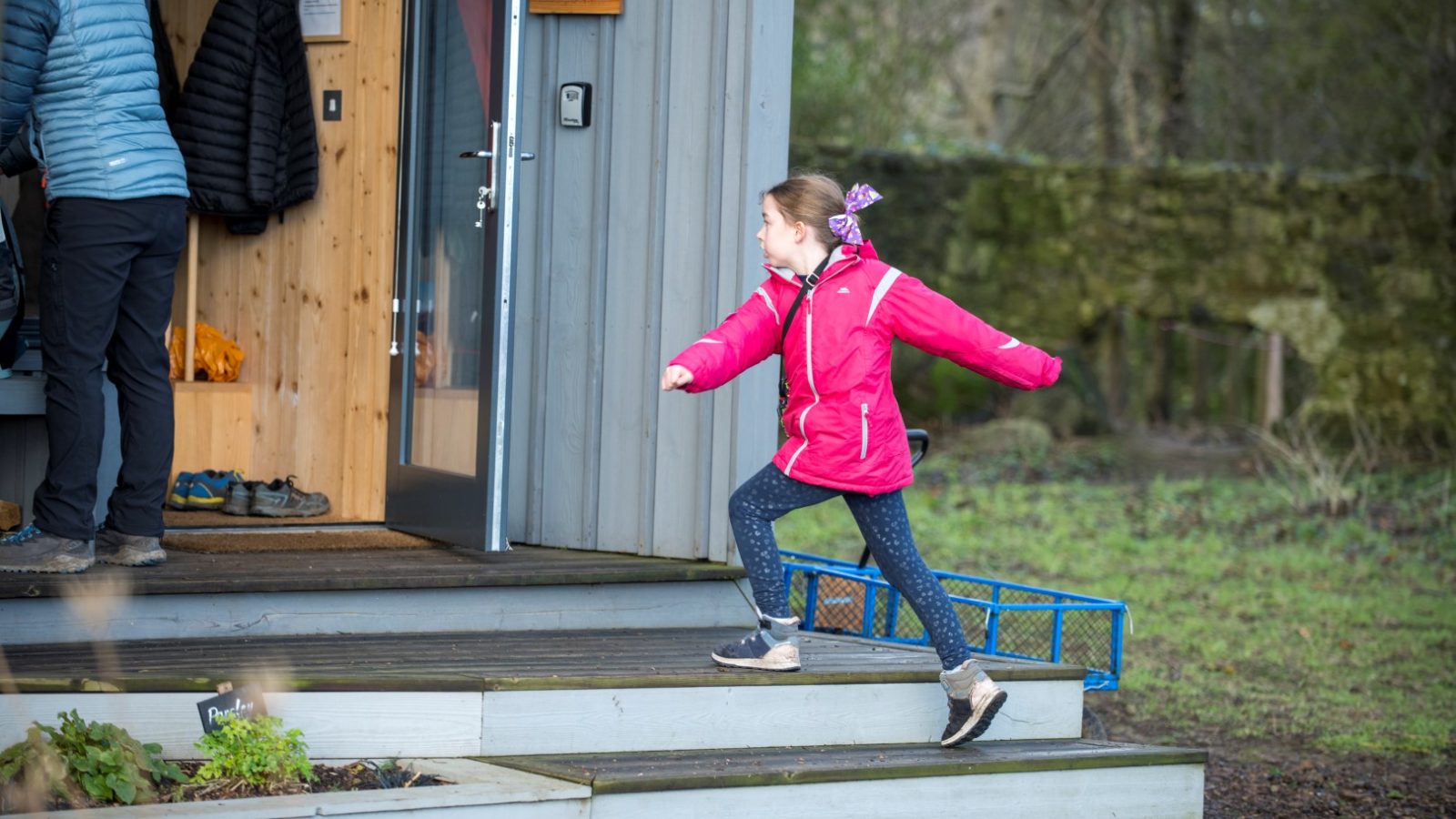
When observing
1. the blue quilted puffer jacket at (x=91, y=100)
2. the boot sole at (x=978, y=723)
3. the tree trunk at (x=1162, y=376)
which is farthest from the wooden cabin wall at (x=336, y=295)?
the tree trunk at (x=1162, y=376)

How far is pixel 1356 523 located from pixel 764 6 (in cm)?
649

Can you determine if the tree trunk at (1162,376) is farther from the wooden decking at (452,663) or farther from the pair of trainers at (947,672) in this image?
the pair of trainers at (947,672)

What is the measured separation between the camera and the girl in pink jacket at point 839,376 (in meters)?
4.00

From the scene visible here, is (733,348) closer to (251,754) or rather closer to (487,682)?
(487,682)

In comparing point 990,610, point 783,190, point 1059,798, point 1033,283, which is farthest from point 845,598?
point 1033,283

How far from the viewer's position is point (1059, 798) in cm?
409

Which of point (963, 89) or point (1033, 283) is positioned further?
point (963, 89)

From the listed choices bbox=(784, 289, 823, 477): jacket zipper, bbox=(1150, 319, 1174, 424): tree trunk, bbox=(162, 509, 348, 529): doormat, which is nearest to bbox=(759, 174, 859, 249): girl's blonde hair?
bbox=(784, 289, 823, 477): jacket zipper

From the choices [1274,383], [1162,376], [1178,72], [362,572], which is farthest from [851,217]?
[1162,376]

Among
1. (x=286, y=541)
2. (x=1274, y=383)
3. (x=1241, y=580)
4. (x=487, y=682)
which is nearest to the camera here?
(x=487, y=682)

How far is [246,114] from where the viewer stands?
234 inches

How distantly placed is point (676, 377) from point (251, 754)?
1.28m

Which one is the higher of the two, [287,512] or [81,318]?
[81,318]

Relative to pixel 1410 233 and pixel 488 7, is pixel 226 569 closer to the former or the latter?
pixel 488 7
